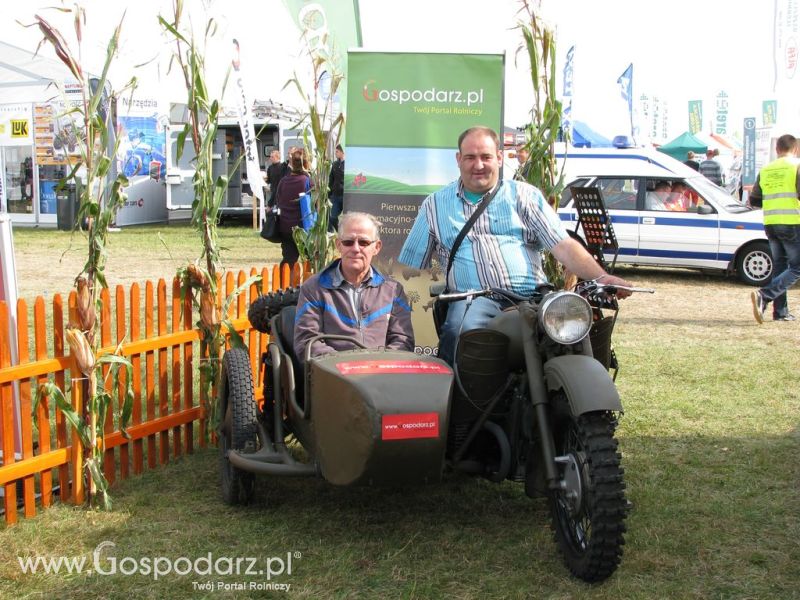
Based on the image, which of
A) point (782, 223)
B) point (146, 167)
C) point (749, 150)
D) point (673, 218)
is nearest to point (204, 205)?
point (782, 223)

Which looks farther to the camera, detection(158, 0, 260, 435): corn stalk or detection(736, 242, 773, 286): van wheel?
detection(736, 242, 773, 286): van wheel

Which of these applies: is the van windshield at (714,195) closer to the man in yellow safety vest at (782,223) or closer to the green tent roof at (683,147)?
the man in yellow safety vest at (782,223)

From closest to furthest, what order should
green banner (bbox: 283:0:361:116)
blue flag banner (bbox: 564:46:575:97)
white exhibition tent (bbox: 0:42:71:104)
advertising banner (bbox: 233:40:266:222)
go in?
green banner (bbox: 283:0:361:116)
advertising banner (bbox: 233:40:266:222)
blue flag banner (bbox: 564:46:575:97)
white exhibition tent (bbox: 0:42:71:104)

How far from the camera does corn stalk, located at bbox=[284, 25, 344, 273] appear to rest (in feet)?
19.3

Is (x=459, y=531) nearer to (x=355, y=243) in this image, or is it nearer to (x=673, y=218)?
(x=355, y=243)

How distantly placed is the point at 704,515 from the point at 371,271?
6.60 ft

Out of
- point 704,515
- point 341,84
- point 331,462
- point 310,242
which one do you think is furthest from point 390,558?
point 341,84

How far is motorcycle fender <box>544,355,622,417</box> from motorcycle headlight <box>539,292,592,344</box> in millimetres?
95

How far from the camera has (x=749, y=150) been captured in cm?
2380

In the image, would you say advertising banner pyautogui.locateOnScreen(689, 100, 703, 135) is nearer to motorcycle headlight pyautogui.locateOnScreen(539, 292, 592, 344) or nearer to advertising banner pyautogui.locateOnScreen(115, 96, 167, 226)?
advertising banner pyautogui.locateOnScreen(115, 96, 167, 226)

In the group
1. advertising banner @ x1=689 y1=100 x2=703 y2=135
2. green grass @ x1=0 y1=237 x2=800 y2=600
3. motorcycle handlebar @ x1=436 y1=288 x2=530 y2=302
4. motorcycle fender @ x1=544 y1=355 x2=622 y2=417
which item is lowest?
green grass @ x1=0 y1=237 x2=800 y2=600

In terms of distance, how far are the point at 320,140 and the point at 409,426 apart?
3.00 m

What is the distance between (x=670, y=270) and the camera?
51.1ft

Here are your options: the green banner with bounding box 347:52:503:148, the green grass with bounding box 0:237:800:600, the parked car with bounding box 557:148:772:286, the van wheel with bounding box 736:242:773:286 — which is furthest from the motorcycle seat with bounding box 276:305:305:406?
the van wheel with bounding box 736:242:773:286
